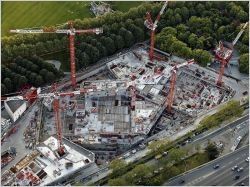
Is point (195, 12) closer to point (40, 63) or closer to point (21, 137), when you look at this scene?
point (40, 63)

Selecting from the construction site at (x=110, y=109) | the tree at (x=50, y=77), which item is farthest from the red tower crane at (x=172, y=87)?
the tree at (x=50, y=77)

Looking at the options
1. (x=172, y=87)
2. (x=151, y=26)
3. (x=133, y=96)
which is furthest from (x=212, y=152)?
(x=151, y=26)

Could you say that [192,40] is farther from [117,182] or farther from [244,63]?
[117,182]

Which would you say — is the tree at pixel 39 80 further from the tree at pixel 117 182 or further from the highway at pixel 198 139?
the tree at pixel 117 182

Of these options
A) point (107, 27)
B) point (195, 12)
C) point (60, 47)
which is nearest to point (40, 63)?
point (60, 47)

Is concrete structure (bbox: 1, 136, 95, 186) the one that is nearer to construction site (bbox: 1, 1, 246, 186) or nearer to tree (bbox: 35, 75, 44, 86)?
construction site (bbox: 1, 1, 246, 186)
